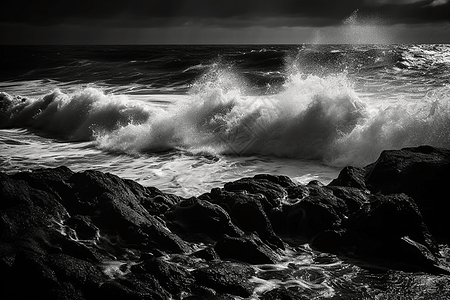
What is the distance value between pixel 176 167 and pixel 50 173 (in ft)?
12.6

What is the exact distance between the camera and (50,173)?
6.05m

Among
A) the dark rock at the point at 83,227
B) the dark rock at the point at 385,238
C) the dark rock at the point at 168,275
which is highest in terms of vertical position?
the dark rock at the point at 83,227

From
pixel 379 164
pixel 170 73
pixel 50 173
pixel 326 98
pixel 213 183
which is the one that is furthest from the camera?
pixel 170 73

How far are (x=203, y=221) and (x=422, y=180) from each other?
9.91 feet

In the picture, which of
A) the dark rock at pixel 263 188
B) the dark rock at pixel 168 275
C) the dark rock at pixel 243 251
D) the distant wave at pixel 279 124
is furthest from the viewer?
the distant wave at pixel 279 124

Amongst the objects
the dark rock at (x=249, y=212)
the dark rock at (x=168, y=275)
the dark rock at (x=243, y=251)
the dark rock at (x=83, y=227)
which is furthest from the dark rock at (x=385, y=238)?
the dark rock at (x=83, y=227)

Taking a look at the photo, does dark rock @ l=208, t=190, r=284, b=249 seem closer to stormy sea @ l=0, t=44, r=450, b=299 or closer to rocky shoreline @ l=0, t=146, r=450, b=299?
A: rocky shoreline @ l=0, t=146, r=450, b=299

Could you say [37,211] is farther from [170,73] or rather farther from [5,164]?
[170,73]

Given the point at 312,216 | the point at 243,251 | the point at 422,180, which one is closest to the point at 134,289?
the point at 243,251

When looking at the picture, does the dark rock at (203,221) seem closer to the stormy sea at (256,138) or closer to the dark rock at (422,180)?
the stormy sea at (256,138)

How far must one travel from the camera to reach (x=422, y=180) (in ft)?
21.1

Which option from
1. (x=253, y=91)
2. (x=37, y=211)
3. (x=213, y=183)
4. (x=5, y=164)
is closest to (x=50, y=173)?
(x=37, y=211)

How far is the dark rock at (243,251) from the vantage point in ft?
16.3

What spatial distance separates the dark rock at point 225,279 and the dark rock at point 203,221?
1053mm
